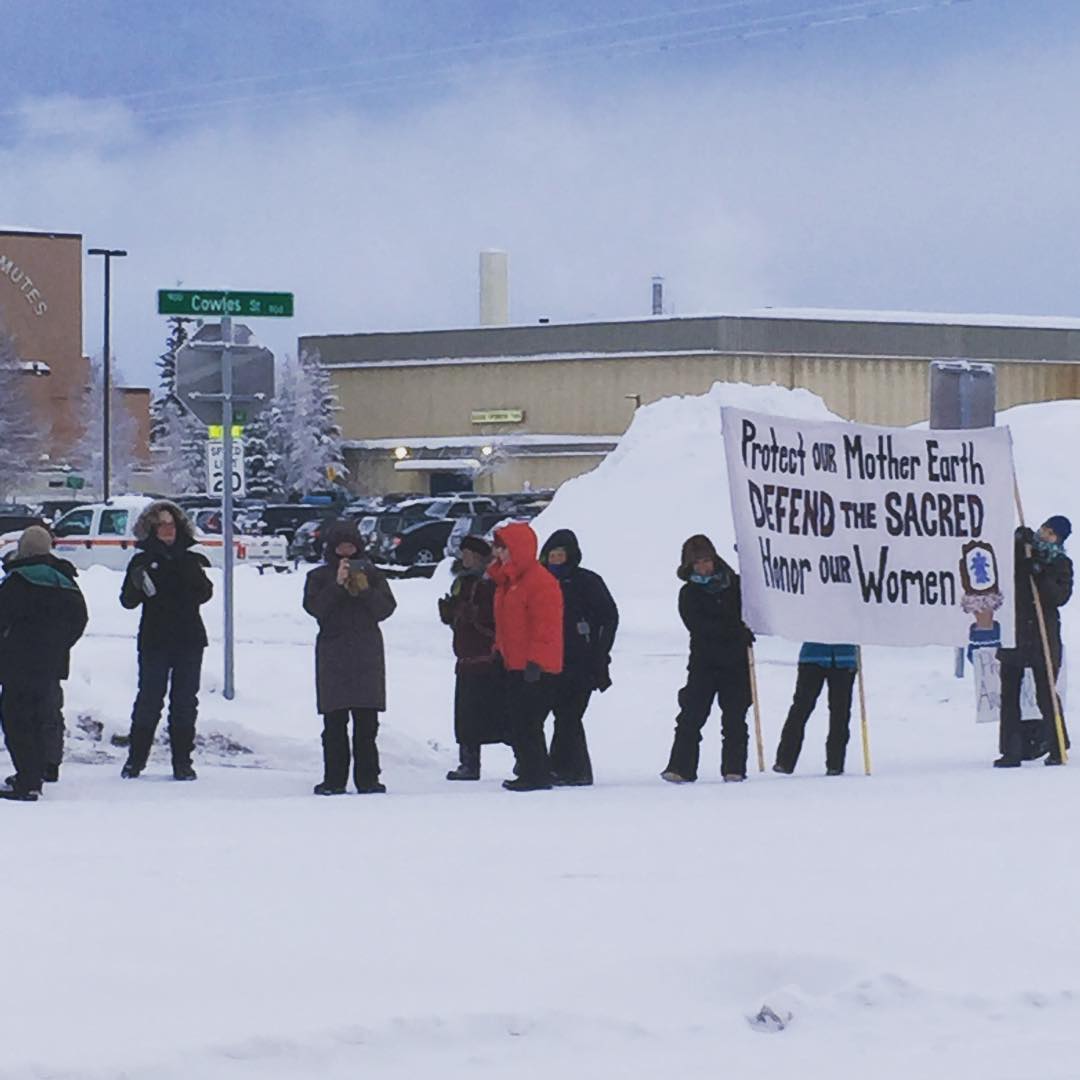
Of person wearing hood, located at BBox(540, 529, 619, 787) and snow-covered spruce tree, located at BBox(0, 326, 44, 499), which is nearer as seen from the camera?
person wearing hood, located at BBox(540, 529, 619, 787)

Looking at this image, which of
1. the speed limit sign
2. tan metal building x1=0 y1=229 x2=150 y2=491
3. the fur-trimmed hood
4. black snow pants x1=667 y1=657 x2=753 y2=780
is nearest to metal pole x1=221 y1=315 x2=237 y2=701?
the speed limit sign

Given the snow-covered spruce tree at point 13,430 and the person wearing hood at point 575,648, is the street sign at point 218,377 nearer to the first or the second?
the person wearing hood at point 575,648

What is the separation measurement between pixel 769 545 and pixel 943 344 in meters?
102

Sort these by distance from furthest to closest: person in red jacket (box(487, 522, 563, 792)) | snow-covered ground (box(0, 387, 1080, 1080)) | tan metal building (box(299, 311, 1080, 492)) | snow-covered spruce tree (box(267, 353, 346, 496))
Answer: tan metal building (box(299, 311, 1080, 492)) < snow-covered spruce tree (box(267, 353, 346, 496)) < person in red jacket (box(487, 522, 563, 792)) < snow-covered ground (box(0, 387, 1080, 1080))

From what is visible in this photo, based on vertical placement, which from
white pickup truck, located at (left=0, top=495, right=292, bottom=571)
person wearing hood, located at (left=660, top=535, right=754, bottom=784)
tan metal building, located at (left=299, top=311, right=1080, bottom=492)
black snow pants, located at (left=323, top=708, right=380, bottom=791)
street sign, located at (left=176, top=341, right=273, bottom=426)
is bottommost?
black snow pants, located at (left=323, top=708, right=380, bottom=791)

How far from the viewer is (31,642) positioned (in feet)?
40.7

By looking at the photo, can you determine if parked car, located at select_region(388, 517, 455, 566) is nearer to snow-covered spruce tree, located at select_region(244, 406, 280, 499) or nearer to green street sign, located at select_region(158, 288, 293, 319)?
green street sign, located at select_region(158, 288, 293, 319)

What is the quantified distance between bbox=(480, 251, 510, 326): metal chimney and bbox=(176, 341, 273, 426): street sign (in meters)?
100

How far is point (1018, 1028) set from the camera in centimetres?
698

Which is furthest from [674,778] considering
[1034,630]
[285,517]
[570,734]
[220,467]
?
[285,517]

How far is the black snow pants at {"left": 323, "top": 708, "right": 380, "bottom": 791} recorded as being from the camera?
13000 mm

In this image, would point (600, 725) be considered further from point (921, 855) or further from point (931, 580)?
point (921, 855)

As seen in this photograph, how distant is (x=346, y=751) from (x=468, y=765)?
4.14 feet

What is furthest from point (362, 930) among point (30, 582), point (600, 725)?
point (600, 725)
